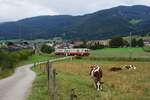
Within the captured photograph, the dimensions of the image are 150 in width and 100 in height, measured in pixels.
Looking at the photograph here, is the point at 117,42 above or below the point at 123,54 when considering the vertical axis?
above

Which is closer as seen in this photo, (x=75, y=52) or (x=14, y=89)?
(x=14, y=89)

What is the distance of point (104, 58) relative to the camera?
92438 millimetres

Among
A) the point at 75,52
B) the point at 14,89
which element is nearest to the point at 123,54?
the point at 75,52

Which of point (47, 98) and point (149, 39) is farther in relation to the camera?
point (149, 39)

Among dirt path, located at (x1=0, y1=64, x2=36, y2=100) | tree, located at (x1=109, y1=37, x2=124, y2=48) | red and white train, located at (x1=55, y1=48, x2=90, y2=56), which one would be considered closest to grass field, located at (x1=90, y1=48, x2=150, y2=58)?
red and white train, located at (x1=55, y1=48, x2=90, y2=56)

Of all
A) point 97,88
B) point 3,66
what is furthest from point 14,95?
point 3,66

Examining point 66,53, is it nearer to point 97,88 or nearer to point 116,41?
point 116,41

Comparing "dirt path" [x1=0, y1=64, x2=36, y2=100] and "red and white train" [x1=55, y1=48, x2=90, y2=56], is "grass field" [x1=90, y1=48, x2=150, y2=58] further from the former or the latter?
"dirt path" [x1=0, y1=64, x2=36, y2=100]

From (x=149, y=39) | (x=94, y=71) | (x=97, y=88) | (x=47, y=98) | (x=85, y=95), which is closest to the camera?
(x=47, y=98)

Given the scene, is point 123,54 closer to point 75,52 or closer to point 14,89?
point 75,52

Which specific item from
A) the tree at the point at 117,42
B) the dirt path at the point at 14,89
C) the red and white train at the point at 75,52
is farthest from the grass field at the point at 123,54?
the dirt path at the point at 14,89

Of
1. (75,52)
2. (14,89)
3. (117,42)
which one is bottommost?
(75,52)

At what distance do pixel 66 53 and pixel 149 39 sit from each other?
263ft

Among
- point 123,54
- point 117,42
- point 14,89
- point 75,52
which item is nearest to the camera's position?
point 14,89
